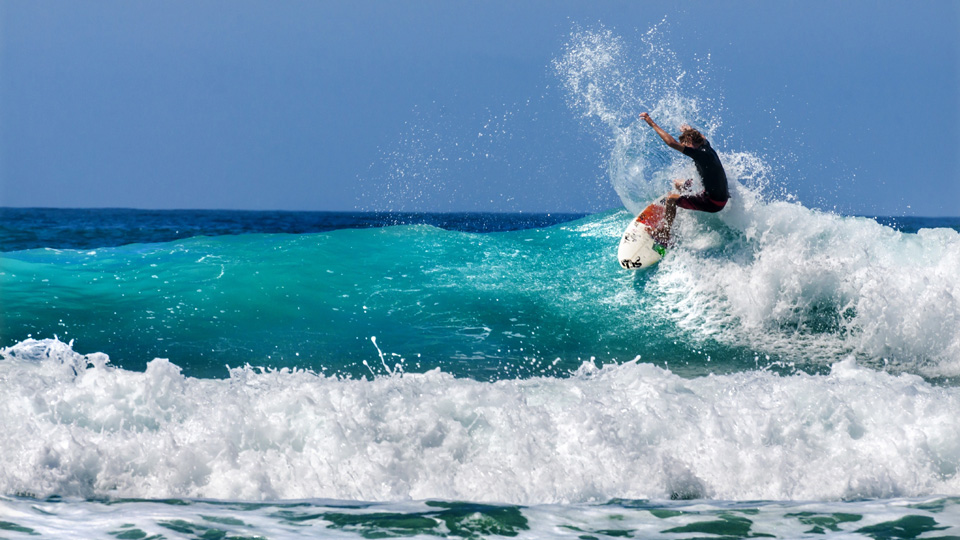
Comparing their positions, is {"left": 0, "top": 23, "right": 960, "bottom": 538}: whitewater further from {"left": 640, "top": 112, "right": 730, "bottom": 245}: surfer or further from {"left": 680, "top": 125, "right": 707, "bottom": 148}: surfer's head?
{"left": 680, "top": 125, "right": 707, "bottom": 148}: surfer's head

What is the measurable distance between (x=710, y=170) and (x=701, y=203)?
490mm

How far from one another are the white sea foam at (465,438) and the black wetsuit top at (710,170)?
13.8 ft

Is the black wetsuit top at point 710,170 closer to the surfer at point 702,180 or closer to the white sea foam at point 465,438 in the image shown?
the surfer at point 702,180

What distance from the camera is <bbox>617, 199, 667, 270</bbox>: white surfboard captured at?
9.82 m

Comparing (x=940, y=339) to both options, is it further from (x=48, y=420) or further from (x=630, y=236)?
(x=48, y=420)

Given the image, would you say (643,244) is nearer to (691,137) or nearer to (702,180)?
(702,180)

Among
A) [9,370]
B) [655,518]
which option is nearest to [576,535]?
[655,518]

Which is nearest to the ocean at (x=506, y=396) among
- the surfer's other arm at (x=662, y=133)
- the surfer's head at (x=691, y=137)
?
the surfer's head at (x=691, y=137)

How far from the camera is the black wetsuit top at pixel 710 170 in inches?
356

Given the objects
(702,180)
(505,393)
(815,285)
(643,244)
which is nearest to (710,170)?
(702,180)

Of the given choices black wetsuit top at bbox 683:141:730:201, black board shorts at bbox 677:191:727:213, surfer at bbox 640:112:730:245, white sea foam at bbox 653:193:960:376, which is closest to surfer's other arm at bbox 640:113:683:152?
surfer at bbox 640:112:730:245

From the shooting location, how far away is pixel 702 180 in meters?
9.34

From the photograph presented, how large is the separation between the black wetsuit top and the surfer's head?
7 centimetres

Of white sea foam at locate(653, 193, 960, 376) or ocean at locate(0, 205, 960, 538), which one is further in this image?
white sea foam at locate(653, 193, 960, 376)
